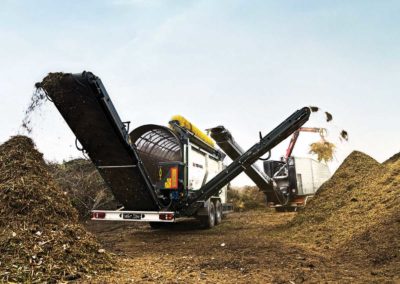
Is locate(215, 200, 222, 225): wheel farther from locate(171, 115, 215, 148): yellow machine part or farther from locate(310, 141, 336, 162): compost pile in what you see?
locate(310, 141, 336, 162): compost pile

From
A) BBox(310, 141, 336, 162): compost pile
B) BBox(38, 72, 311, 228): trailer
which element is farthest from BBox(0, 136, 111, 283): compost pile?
BBox(310, 141, 336, 162): compost pile

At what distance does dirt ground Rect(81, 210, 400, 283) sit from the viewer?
491 cm

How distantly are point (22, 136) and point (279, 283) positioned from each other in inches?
200

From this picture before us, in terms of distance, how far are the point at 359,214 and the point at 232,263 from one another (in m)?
3.58

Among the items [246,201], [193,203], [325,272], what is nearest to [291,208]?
[246,201]

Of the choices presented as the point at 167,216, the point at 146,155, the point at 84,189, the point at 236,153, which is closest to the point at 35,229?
the point at 167,216

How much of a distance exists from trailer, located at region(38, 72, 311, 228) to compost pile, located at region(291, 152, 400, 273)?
189 cm

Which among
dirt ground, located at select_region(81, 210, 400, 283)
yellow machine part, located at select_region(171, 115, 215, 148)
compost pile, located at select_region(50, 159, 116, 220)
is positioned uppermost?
yellow machine part, located at select_region(171, 115, 215, 148)

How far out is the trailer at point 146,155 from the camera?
23.4 feet

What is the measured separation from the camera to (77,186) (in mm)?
13422

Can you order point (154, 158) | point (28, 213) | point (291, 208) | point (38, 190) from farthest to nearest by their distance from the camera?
point (291, 208) < point (154, 158) < point (38, 190) < point (28, 213)

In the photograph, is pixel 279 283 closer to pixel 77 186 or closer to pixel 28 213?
pixel 28 213

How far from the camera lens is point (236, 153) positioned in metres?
13.8

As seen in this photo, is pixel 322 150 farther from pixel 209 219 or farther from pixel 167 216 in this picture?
pixel 167 216
